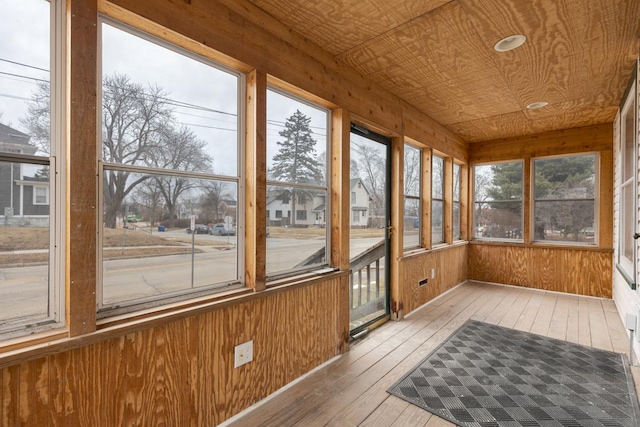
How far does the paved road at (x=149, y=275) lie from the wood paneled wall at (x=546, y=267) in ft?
13.9

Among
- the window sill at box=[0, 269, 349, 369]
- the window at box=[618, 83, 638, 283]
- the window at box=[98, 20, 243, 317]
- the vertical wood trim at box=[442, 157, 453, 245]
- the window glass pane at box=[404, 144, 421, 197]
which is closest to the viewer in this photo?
the window sill at box=[0, 269, 349, 369]

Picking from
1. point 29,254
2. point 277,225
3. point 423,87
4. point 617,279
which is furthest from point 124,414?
point 617,279

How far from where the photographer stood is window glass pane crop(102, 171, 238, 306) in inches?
59.4

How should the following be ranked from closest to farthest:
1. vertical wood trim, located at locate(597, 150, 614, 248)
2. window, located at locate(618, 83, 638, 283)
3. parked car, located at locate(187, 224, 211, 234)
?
parked car, located at locate(187, 224, 211, 234) < window, located at locate(618, 83, 638, 283) < vertical wood trim, located at locate(597, 150, 614, 248)

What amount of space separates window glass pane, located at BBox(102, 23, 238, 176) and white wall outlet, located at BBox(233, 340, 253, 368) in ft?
3.52

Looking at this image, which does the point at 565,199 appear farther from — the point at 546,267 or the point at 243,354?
the point at 243,354

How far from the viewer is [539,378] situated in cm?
228

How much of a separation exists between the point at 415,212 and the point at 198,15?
3.26m

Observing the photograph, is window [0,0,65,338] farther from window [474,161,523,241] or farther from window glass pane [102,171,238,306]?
window [474,161,523,241]

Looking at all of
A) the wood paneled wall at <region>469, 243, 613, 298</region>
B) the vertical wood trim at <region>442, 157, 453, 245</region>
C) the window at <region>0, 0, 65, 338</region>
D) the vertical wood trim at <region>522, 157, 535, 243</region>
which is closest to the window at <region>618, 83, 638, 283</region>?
the wood paneled wall at <region>469, 243, 613, 298</region>

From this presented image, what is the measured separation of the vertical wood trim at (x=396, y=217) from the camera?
11.3 ft

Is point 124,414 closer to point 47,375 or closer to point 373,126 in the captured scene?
point 47,375

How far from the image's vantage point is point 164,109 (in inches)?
65.2

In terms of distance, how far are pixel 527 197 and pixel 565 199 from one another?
0.48m
